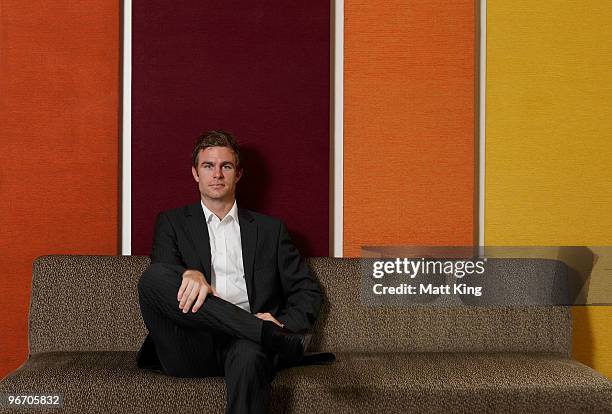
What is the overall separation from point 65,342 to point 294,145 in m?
1.36

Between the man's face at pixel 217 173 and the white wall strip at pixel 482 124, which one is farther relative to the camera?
the white wall strip at pixel 482 124

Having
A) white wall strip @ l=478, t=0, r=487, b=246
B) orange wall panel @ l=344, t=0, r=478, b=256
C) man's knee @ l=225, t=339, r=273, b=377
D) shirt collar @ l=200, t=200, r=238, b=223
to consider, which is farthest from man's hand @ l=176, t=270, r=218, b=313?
white wall strip @ l=478, t=0, r=487, b=246

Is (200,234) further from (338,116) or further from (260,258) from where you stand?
(338,116)

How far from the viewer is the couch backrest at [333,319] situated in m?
2.97

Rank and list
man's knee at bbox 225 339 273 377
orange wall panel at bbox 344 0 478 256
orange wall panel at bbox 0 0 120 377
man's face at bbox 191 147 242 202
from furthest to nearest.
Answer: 1. orange wall panel at bbox 344 0 478 256
2. orange wall panel at bbox 0 0 120 377
3. man's face at bbox 191 147 242 202
4. man's knee at bbox 225 339 273 377

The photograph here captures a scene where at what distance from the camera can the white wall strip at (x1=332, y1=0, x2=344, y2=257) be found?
11.4 feet

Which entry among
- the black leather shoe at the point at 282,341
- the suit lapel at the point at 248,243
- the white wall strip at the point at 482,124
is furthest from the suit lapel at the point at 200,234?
the white wall strip at the point at 482,124

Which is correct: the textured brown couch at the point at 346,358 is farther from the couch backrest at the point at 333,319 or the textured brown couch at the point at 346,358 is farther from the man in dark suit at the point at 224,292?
the man in dark suit at the point at 224,292

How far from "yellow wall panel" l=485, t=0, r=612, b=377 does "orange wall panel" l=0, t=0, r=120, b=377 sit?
1.84m

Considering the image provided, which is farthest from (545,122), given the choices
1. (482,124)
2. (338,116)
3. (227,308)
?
(227,308)

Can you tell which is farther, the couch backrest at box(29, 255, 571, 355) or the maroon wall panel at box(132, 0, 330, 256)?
the maroon wall panel at box(132, 0, 330, 256)

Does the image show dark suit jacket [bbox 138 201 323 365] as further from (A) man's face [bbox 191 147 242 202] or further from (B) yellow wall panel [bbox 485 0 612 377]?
(B) yellow wall panel [bbox 485 0 612 377]

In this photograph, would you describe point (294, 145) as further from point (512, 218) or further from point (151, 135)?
point (512, 218)

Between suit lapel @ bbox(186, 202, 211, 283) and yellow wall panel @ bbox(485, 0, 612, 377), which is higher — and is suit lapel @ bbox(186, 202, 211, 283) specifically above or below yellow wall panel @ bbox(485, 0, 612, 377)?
below
